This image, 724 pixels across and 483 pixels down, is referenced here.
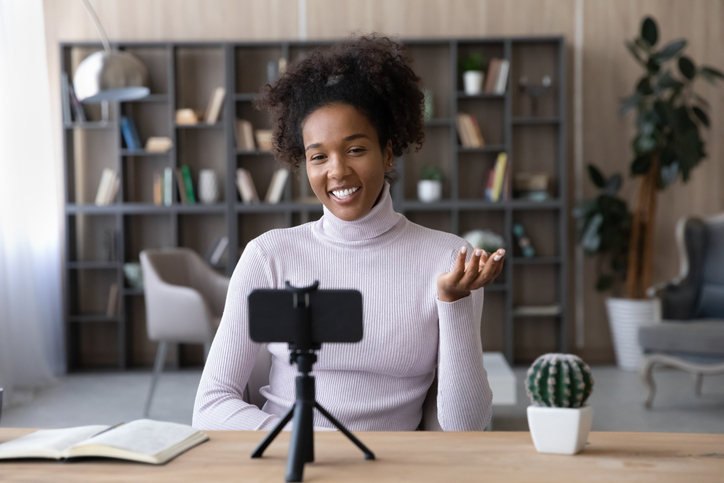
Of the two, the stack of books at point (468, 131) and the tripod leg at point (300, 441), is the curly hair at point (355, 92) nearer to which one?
the tripod leg at point (300, 441)

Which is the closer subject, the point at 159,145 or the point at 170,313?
the point at 170,313

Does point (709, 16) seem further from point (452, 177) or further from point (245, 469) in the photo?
point (245, 469)

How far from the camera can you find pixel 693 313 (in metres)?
4.12

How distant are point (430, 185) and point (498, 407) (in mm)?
1711

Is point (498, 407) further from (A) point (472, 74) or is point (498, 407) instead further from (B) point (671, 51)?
(B) point (671, 51)

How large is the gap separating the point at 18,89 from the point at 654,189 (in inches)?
166

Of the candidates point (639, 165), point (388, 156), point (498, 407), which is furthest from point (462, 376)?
point (639, 165)

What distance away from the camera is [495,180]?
4.83 metres

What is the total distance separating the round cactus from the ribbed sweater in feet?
0.98

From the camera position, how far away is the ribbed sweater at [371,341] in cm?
127

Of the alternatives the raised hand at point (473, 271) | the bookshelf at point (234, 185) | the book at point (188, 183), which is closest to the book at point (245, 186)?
the bookshelf at point (234, 185)

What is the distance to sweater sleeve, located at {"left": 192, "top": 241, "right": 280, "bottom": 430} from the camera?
124 centimetres

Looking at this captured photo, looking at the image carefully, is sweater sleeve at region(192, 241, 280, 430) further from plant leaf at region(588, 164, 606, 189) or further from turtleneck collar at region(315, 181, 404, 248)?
plant leaf at region(588, 164, 606, 189)

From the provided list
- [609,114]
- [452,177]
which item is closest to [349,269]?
[452,177]
